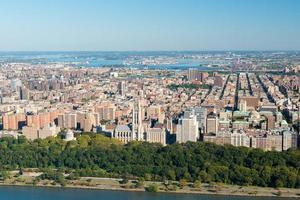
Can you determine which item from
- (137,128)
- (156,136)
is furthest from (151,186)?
(137,128)

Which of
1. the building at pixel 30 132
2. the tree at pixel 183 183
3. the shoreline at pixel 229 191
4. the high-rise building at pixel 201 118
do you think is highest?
the high-rise building at pixel 201 118

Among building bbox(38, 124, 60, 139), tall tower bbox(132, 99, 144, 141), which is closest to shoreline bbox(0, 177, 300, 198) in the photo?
tall tower bbox(132, 99, 144, 141)

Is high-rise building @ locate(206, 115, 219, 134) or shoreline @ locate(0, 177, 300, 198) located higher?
high-rise building @ locate(206, 115, 219, 134)

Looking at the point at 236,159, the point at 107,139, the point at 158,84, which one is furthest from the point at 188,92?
the point at 236,159

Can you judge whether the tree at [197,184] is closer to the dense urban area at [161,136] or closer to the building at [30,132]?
the dense urban area at [161,136]

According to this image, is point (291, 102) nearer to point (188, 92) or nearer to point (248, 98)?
point (248, 98)

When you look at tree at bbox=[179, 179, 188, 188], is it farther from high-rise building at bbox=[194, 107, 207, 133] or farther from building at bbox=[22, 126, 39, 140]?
building at bbox=[22, 126, 39, 140]

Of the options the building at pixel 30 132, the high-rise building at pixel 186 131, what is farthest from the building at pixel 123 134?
the building at pixel 30 132
